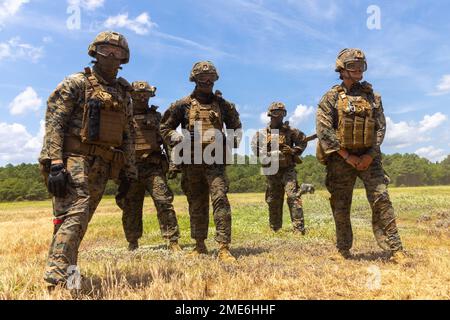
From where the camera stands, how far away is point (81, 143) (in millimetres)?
4605

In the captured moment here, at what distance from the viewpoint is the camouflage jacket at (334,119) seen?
20.3 ft

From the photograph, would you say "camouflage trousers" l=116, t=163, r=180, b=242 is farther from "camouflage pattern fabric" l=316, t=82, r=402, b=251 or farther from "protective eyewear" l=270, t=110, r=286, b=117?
"protective eyewear" l=270, t=110, r=286, b=117

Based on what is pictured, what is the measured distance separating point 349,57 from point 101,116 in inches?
147

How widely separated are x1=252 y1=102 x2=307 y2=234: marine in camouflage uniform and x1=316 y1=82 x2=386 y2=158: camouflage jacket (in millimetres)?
4954

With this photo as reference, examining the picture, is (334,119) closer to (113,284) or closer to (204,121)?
(204,121)

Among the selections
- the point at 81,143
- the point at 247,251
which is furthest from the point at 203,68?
the point at 247,251

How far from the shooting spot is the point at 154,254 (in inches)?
290

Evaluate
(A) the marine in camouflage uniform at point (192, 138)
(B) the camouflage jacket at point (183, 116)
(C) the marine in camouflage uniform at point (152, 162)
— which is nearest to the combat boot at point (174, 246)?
(C) the marine in camouflage uniform at point (152, 162)

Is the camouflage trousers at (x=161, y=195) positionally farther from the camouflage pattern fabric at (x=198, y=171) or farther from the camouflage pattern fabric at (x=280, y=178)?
the camouflage pattern fabric at (x=280, y=178)

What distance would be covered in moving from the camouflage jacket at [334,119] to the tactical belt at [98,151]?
118 inches

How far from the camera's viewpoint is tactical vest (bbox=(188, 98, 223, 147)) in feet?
22.7

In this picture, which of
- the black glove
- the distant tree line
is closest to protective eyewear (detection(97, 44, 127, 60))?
the black glove
